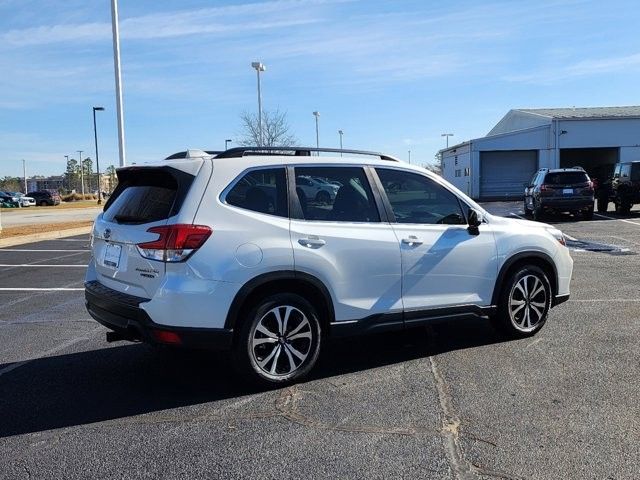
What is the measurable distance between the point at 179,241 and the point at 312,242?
40.5 inches

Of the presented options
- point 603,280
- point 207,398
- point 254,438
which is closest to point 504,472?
point 254,438

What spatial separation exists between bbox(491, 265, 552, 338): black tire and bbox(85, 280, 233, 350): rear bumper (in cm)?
281

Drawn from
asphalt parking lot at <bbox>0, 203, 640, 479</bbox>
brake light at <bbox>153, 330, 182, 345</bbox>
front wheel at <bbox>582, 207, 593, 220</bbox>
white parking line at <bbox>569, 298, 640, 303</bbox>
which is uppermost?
brake light at <bbox>153, 330, 182, 345</bbox>

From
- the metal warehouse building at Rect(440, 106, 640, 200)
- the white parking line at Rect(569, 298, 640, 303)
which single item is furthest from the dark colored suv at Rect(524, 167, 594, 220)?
the metal warehouse building at Rect(440, 106, 640, 200)

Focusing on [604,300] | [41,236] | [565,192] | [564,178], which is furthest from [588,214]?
[41,236]

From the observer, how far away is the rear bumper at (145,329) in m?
4.38

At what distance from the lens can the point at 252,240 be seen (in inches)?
178

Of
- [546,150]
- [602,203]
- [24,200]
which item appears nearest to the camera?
[602,203]

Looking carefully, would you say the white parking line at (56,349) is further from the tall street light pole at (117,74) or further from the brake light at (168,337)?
the tall street light pole at (117,74)

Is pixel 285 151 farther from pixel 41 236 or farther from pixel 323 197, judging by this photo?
pixel 41 236

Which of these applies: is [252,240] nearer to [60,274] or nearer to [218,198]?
[218,198]

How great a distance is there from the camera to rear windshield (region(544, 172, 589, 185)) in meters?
20.5

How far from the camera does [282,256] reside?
4602 millimetres

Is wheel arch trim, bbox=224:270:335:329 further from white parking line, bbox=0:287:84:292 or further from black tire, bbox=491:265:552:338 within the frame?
white parking line, bbox=0:287:84:292
